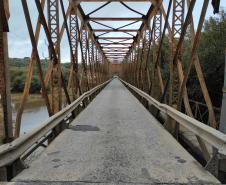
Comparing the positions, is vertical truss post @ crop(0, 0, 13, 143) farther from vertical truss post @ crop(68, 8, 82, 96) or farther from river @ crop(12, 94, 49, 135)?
river @ crop(12, 94, 49, 135)

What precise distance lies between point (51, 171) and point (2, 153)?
2.66 feet

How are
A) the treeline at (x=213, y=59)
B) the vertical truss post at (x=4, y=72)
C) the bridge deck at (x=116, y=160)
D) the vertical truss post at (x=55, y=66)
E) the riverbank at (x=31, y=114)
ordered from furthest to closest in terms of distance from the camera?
1. the riverbank at (x=31, y=114)
2. the treeline at (x=213, y=59)
3. the vertical truss post at (x=55, y=66)
4. the vertical truss post at (x=4, y=72)
5. the bridge deck at (x=116, y=160)

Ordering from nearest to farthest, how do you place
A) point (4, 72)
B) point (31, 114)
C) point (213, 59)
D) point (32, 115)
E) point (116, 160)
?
point (4, 72) < point (116, 160) < point (213, 59) < point (32, 115) < point (31, 114)

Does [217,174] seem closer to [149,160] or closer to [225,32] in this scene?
[149,160]

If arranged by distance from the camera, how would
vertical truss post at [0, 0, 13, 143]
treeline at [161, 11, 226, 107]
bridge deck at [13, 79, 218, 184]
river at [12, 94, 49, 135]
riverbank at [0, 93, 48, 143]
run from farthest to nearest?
river at [12, 94, 49, 135]
riverbank at [0, 93, 48, 143]
treeline at [161, 11, 226, 107]
vertical truss post at [0, 0, 13, 143]
bridge deck at [13, 79, 218, 184]

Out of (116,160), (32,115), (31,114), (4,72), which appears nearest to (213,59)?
(116,160)

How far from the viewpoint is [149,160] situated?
560 cm

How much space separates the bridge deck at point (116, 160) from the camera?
4684mm

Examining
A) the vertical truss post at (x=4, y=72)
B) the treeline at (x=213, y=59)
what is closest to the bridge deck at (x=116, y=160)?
the vertical truss post at (x=4, y=72)

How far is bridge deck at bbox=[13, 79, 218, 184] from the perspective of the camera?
4684 mm

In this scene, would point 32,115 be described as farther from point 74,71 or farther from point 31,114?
point 74,71

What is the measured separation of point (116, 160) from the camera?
5582 mm

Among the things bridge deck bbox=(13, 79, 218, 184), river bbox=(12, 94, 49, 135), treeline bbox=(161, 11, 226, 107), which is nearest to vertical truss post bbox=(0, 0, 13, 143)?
bridge deck bbox=(13, 79, 218, 184)

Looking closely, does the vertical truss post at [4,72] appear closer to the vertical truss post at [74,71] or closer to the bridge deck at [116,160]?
the bridge deck at [116,160]
